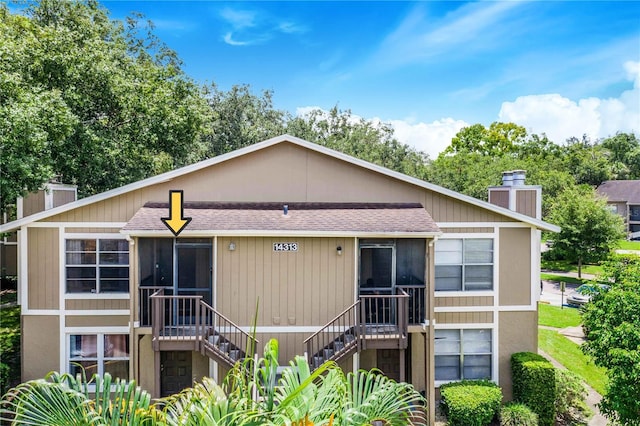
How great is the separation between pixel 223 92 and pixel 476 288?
2561cm

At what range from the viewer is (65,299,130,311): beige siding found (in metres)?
10.7

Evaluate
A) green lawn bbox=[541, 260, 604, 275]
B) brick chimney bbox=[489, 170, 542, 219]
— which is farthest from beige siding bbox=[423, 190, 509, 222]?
green lawn bbox=[541, 260, 604, 275]

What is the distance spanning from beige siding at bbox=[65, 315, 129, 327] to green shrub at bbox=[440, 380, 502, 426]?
835 cm

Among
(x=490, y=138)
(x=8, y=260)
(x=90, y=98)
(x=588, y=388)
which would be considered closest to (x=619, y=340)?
(x=588, y=388)

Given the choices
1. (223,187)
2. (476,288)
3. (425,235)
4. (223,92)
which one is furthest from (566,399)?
(223,92)

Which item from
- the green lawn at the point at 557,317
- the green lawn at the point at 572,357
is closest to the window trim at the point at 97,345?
the green lawn at the point at 572,357

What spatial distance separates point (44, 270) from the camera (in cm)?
1069

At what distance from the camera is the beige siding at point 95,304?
35.2ft

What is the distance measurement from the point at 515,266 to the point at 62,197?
12.6m

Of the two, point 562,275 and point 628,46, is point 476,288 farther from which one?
point 562,275

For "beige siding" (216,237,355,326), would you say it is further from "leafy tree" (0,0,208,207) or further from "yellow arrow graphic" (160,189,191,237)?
"leafy tree" (0,0,208,207)

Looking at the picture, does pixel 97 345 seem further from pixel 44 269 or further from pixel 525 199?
pixel 525 199

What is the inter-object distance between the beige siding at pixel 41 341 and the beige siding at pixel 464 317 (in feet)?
32.8

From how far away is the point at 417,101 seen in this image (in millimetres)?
15992
